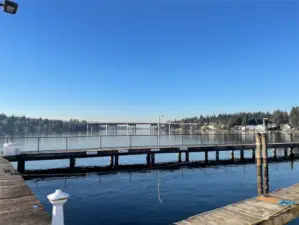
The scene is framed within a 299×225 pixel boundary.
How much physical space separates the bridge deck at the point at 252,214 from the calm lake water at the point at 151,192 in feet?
5.97

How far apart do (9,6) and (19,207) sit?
190 inches

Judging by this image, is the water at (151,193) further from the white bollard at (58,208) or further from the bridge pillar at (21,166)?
the white bollard at (58,208)

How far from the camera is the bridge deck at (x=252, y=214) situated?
21.6ft

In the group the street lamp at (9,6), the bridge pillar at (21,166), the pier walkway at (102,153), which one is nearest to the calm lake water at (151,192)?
the pier walkway at (102,153)

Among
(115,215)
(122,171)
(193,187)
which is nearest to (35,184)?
(122,171)

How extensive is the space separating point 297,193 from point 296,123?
14402 centimetres

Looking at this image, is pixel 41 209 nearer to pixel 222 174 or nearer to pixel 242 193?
pixel 242 193

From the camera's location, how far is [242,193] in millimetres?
12867

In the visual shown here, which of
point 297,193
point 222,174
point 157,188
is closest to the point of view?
point 297,193

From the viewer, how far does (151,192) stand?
1304cm

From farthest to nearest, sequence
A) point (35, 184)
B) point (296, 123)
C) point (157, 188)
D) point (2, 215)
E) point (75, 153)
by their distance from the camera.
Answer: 1. point (296, 123)
2. point (75, 153)
3. point (35, 184)
4. point (157, 188)
5. point (2, 215)

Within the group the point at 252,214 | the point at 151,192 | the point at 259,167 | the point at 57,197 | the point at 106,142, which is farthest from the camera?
the point at 106,142

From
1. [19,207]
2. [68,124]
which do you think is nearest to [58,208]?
[19,207]

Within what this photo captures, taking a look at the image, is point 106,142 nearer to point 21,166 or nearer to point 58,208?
point 21,166
